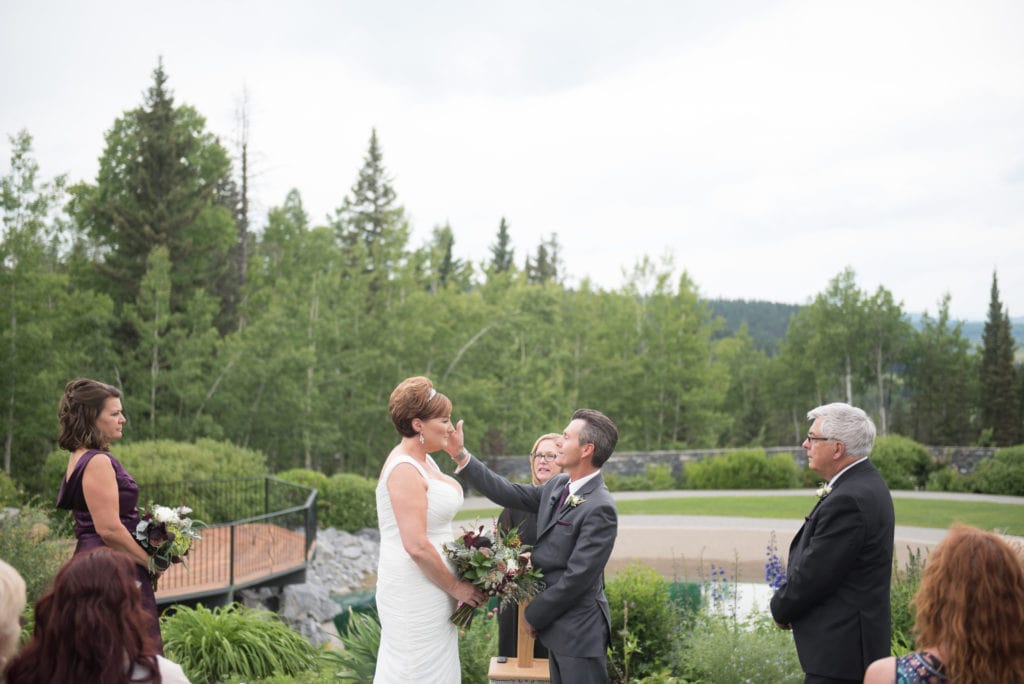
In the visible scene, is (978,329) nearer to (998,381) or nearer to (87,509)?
(998,381)

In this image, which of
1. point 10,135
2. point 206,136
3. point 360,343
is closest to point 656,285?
point 360,343

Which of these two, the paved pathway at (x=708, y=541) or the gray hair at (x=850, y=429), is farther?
the paved pathway at (x=708, y=541)

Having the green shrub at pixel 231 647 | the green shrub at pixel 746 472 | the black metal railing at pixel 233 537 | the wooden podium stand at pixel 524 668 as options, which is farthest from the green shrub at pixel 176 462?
the green shrub at pixel 746 472

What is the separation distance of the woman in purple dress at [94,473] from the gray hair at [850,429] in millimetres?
3571

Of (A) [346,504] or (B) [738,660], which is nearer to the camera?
(B) [738,660]

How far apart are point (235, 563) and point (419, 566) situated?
9.37 metres

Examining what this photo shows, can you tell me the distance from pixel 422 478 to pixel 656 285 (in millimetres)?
37005

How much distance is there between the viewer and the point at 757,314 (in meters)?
129

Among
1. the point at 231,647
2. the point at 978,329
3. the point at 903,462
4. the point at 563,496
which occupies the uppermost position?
the point at 978,329

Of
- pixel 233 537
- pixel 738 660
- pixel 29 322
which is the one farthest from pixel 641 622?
pixel 29 322

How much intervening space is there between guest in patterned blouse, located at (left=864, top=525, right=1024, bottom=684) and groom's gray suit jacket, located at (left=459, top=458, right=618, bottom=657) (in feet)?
5.27

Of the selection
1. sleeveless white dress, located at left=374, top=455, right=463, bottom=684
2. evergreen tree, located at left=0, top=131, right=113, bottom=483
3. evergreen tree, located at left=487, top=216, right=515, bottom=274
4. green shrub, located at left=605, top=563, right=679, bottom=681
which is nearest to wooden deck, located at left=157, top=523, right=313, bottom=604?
green shrub, located at left=605, top=563, right=679, bottom=681

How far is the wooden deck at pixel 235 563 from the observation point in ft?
36.4

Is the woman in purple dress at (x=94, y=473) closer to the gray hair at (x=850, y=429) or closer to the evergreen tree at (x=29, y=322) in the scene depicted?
the gray hair at (x=850, y=429)
